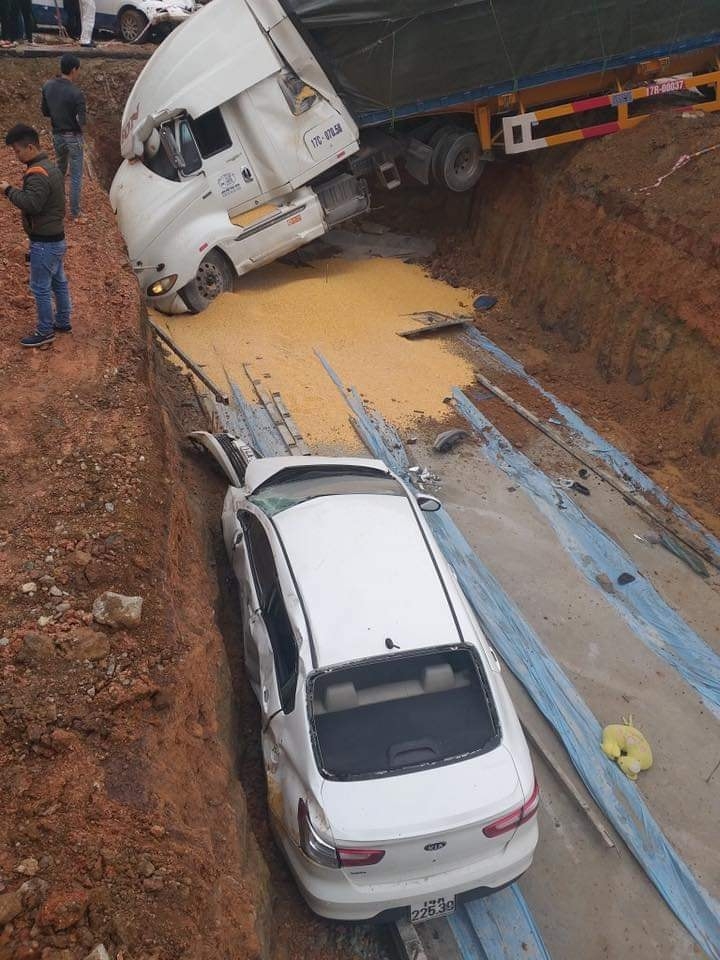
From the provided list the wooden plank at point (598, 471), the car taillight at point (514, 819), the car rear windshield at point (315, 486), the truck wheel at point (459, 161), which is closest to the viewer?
the car taillight at point (514, 819)

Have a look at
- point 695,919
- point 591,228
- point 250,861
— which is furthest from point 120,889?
point 591,228

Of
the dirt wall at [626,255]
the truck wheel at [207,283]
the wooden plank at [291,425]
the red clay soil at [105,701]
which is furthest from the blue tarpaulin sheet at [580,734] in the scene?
the truck wheel at [207,283]

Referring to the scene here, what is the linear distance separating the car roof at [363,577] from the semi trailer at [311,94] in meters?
6.64

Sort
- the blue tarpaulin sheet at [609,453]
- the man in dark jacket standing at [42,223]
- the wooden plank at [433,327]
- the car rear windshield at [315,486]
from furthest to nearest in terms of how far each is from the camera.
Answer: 1. the wooden plank at [433,327]
2. the blue tarpaulin sheet at [609,453]
3. the car rear windshield at [315,486]
4. the man in dark jacket standing at [42,223]

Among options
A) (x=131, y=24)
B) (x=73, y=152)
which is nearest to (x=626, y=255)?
(x=73, y=152)

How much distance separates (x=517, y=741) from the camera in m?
4.68

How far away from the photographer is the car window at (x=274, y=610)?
4.86 m

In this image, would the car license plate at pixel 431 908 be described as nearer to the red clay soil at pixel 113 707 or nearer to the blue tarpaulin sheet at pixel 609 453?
the red clay soil at pixel 113 707

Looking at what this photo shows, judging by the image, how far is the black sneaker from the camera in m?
6.85

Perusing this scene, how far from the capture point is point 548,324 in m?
11.9

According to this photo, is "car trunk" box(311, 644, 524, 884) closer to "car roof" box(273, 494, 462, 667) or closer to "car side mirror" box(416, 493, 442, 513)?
"car roof" box(273, 494, 462, 667)

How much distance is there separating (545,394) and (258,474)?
5.04 metres

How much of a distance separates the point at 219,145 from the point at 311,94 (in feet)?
5.28

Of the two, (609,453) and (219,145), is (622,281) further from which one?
(219,145)
